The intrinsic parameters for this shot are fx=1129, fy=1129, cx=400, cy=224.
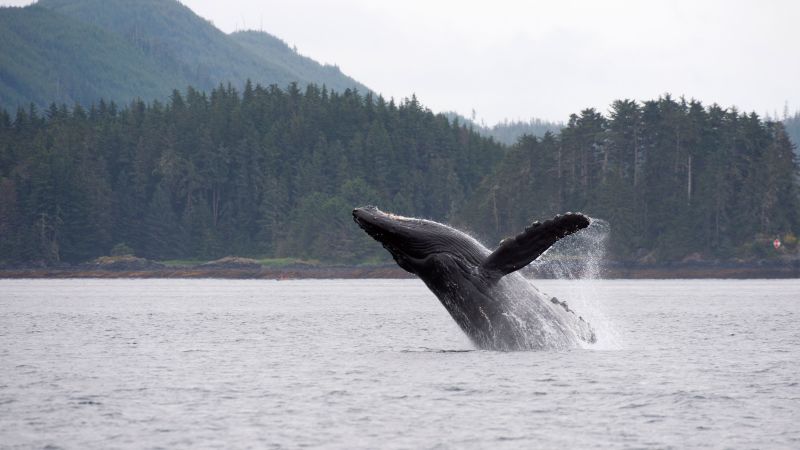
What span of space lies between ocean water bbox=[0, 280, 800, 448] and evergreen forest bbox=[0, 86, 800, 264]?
95.4m

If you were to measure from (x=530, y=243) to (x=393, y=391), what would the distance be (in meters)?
4.19

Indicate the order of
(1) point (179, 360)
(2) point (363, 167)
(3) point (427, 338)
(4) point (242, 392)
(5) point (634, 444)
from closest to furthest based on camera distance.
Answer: (5) point (634, 444) → (4) point (242, 392) → (1) point (179, 360) → (3) point (427, 338) → (2) point (363, 167)

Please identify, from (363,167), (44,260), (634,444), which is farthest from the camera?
(363,167)

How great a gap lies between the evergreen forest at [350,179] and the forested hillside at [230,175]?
29 centimetres

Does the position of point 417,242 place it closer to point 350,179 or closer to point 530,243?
point 530,243

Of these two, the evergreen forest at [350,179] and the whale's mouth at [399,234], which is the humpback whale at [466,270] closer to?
the whale's mouth at [399,234]

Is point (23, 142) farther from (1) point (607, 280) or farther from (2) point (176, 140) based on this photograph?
(1) point (607, 280)

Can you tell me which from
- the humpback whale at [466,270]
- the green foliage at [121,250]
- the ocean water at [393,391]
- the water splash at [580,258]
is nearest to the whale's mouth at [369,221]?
the humpback whale at [466,270]

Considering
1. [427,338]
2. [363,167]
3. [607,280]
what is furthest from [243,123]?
[427,338]

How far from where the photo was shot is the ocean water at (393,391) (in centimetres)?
1647

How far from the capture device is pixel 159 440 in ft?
53.1

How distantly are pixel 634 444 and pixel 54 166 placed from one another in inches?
6022

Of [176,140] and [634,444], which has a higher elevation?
[176,140]

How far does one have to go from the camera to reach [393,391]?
20.6 m
